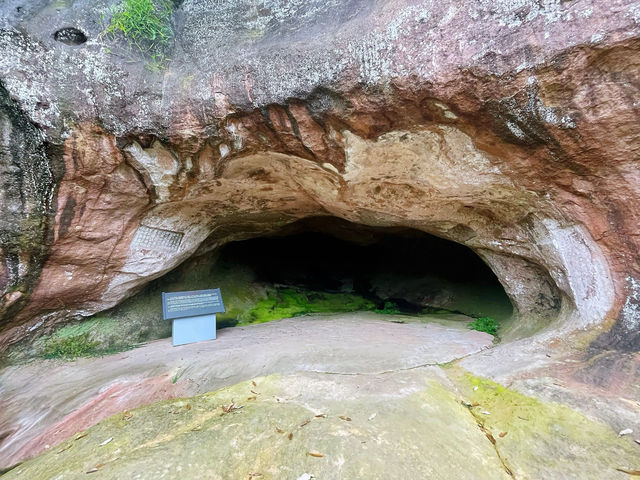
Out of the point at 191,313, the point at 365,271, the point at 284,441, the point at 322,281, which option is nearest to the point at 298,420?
the point at 284,441

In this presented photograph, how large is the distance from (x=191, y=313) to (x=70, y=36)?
3.57 m

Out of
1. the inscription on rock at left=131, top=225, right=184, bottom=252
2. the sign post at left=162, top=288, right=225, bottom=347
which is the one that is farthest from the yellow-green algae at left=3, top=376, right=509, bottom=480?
the inscription on rock at left=131, top=225, right=184, bottom=252

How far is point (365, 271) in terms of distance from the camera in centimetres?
1027

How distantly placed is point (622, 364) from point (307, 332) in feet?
11.3

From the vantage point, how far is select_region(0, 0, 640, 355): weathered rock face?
257cm

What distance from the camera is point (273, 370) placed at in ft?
10.4

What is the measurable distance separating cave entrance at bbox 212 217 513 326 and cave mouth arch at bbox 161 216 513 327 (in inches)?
0.9

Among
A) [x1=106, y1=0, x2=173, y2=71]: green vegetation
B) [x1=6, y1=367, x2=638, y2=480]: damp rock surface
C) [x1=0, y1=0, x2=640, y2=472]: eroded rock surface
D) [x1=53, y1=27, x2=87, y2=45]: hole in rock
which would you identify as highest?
[x1=106, y1=0, x2=173, y2=71]: green vegetation

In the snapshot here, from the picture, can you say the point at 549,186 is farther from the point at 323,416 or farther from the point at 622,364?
the point at 323,416

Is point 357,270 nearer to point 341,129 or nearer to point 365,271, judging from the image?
point 365,271

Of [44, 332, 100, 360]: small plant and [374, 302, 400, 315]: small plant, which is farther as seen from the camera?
[374, 302, 400, 315]: small plant

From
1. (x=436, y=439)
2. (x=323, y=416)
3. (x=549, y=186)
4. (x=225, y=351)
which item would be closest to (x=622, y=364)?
(x=549, y=186)

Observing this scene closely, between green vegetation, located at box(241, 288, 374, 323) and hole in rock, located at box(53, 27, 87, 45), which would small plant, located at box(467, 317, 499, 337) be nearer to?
green vegetation, located at box(241, 288, 374, 323)

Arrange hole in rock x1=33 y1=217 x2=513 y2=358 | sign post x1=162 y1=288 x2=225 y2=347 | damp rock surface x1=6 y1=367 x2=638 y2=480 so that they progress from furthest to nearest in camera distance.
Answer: hole in rock x1=33 y1=217 x2=513 y2=358 < sign post x1=162 y1=288 x2=225 y2=347 < damp rock surface x1=6 y1=367 x2=638 y2=480
